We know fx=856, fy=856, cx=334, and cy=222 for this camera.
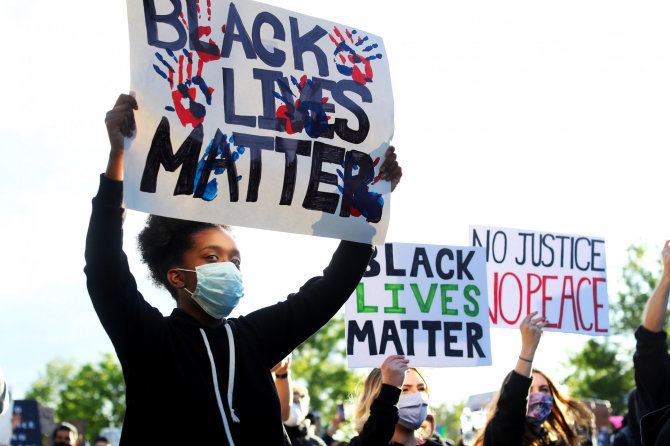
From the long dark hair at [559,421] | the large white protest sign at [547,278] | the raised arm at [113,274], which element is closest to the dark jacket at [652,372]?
the long dark hair at [559,421]

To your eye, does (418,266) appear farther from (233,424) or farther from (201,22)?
(233,424)

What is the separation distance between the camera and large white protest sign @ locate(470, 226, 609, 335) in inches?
247

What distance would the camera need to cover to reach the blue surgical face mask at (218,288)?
3.05 meters

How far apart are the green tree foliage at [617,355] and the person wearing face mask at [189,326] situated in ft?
138

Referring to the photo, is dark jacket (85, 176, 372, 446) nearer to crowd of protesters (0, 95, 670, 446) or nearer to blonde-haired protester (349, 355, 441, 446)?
crowd of protesters (0, 95, 670, 446)

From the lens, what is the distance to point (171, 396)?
2803 mm

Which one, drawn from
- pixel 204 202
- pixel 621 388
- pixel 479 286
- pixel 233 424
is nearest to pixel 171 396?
pixel 233 424

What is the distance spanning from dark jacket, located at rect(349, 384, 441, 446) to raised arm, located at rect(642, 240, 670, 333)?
56.5 inches

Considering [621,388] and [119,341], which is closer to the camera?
[119,341]

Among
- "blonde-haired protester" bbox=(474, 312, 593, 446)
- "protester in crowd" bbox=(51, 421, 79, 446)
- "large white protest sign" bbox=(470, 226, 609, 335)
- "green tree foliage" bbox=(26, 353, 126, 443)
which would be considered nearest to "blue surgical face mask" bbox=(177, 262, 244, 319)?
"blonde-haired protester" bbox=(474, 312, 593, 446)

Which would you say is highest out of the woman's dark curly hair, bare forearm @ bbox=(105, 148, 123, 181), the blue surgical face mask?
bare forearm @ bbox=(105, 148, 123, 181)

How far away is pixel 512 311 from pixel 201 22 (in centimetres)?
353

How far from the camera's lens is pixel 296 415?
699 cm

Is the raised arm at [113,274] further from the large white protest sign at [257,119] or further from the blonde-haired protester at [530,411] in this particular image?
the blonde-haired protester at [530,411]
